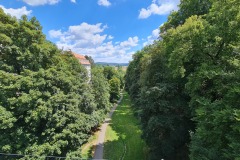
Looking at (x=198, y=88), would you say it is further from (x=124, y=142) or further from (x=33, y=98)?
(x=124, y=142)

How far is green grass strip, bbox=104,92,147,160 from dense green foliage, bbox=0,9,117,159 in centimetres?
703

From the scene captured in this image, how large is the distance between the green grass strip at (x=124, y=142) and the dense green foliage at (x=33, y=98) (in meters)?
7.03

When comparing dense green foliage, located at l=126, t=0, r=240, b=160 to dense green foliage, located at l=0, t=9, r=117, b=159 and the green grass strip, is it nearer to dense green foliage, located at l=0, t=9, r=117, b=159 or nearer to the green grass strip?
the green grass strip

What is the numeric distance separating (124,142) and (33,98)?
15033mm

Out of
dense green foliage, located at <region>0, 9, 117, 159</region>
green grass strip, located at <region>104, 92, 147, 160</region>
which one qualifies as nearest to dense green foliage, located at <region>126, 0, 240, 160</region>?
green grass strip, located at <region>104, 92, 147, 160</region>

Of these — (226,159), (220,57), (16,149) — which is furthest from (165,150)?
(16,149)

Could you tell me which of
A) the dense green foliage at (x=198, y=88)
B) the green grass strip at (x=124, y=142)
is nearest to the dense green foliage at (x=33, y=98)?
the dense green foliage at (x=198, y=88)

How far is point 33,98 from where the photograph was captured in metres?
15.5

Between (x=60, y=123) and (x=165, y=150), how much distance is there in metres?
8.64

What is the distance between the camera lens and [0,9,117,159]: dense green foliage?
15570 millimetres

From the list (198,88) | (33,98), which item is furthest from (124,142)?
(198,88)

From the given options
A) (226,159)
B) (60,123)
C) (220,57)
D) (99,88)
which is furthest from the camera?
(99,88)

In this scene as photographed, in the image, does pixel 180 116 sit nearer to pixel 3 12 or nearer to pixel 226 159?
pixel 226 159

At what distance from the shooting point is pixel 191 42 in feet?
44.2
